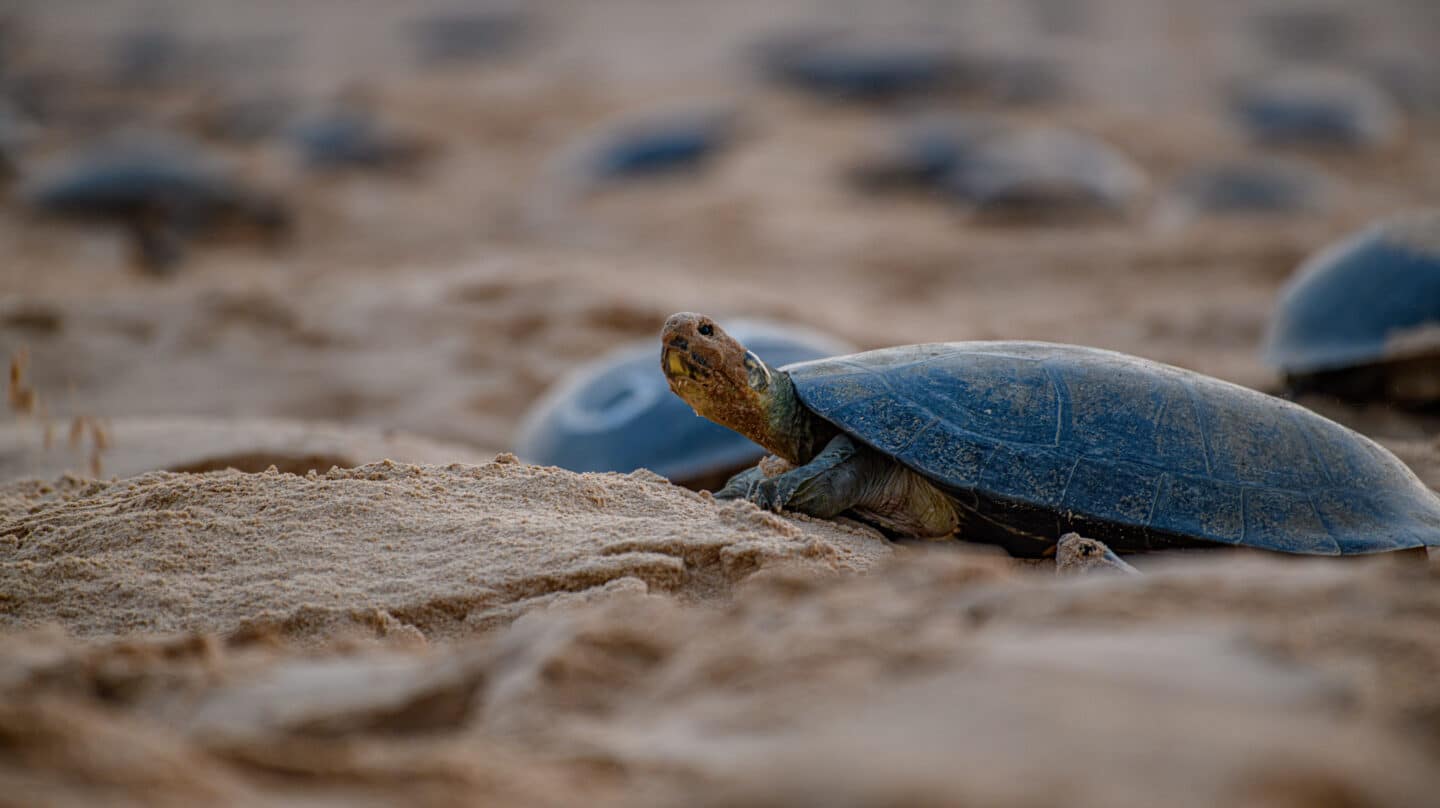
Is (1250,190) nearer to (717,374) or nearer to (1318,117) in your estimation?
(1318,117)

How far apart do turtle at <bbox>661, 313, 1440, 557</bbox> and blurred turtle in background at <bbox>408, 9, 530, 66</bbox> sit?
20.5m

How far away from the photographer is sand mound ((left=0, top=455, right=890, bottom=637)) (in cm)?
209

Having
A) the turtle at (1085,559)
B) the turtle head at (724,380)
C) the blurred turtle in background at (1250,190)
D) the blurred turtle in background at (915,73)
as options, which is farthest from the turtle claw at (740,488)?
the blurred turtle in background at (915,73)

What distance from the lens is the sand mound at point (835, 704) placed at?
1.04 metres

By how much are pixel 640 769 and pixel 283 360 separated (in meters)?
5.68

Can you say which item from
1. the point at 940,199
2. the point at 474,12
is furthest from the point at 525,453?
the point at 474,12

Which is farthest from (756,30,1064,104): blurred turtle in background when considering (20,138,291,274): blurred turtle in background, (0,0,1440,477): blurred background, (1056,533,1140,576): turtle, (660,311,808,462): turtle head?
(1056,533,1140,576): turtle

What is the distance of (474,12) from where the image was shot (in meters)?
26.4

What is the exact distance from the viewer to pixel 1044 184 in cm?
1098

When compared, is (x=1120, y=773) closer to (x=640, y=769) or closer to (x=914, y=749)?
(x=914, y=749)

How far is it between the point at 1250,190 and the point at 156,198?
36.9 ft

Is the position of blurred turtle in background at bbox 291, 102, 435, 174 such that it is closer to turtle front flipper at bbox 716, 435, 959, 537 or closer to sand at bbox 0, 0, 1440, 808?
sand at bbox 0, 0, 1440, 808

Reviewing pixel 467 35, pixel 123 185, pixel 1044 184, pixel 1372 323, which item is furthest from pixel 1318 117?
pixel 467 35

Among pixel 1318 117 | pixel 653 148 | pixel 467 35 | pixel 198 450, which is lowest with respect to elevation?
pixel 198 450
